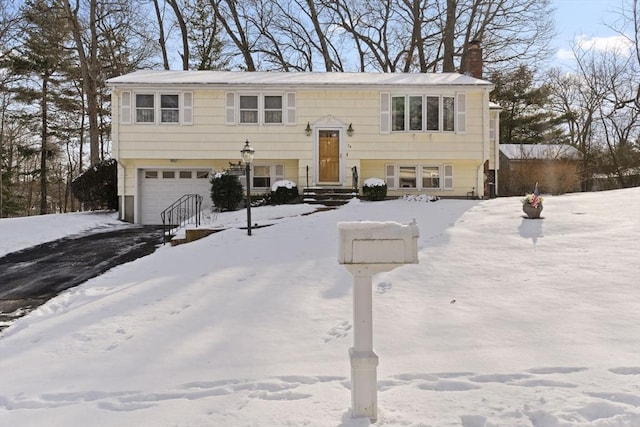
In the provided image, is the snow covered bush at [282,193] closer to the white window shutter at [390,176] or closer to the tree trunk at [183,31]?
the white window shutter at [390,176]

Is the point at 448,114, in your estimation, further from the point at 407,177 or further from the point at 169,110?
the point at 169,110

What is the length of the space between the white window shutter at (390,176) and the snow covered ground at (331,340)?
875cm

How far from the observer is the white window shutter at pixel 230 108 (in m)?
16.4

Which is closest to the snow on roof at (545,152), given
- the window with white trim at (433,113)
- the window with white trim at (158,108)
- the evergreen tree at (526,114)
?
the evergreen tree at (526,114)

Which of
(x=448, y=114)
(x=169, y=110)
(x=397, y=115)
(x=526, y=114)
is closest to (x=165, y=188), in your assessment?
(x=169, y=110)

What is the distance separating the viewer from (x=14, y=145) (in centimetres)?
2583

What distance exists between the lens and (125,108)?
16141 mm

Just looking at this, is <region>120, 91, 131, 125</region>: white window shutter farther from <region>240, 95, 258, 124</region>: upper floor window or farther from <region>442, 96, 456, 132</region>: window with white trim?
<region>442, 96, 456, 132</region>: window with white trim

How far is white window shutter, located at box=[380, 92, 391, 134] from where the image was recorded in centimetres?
1669

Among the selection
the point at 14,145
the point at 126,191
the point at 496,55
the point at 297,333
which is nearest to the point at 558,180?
the point at 496,55

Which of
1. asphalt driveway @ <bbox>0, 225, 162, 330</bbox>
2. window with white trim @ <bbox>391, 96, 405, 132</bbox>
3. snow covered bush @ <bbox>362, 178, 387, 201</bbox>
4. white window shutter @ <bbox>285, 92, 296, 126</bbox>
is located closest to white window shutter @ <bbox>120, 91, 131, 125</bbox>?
asphalt driveway @ <bbox>0, 225, 162, 330</bbox>

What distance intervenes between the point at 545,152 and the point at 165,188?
66.7 ft

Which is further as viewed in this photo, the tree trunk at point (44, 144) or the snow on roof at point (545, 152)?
the tree trunk at point (44, 144)

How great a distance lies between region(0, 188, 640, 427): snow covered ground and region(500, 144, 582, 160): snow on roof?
57.0 ft
